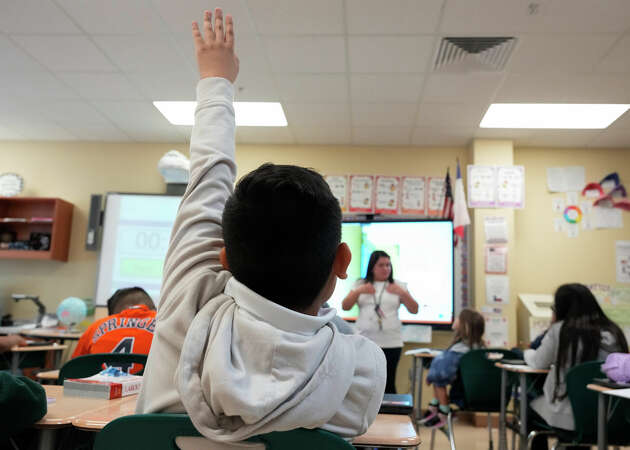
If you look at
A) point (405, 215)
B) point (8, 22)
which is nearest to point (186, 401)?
point (8, 22)

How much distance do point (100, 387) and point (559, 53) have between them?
3533mm

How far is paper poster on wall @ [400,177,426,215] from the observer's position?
543 centimetres

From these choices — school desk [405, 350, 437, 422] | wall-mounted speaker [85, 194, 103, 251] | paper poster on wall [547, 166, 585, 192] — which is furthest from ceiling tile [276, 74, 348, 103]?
wall-mounted speaker [85, 194, 103, 251]

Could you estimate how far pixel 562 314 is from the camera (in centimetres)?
290

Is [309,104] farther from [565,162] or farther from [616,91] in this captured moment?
[565,162]

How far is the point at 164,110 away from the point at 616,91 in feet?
12.8

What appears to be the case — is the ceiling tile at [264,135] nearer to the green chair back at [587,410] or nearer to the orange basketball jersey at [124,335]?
the orange basketball jersey at [124,335]

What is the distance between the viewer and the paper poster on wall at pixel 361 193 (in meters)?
5.50

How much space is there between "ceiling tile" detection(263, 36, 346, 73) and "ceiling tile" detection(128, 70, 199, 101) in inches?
29.9

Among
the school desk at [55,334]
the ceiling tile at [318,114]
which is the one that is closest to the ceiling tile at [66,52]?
the ceiling tile at [318,114]

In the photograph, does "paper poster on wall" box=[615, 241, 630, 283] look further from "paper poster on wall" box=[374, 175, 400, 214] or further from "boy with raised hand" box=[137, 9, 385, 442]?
"boy with raised hand" box=[137, 9, 385, 442]

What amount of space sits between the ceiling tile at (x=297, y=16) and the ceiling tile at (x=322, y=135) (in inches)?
71.2

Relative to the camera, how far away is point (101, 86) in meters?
4.36

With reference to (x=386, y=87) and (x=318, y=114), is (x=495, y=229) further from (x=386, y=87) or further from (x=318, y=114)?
(x=318, y=114)
